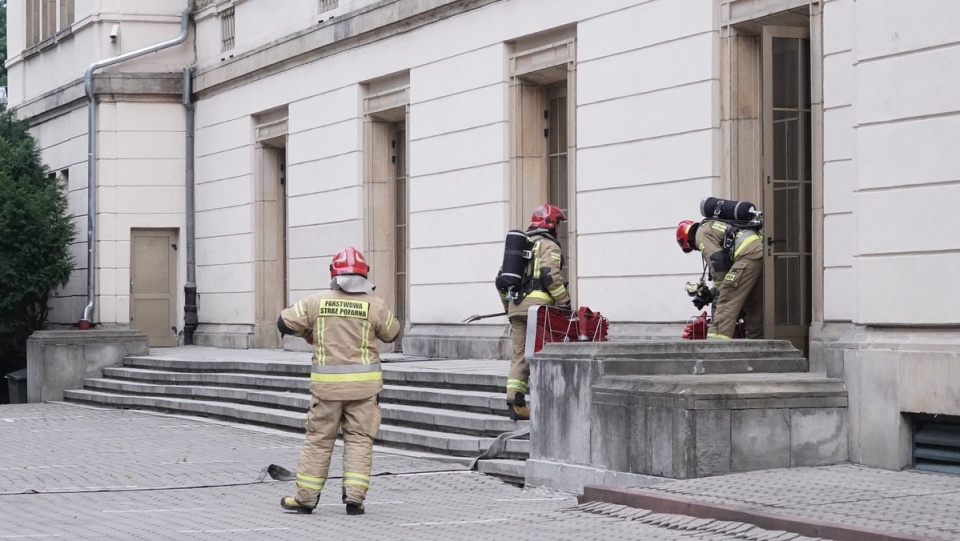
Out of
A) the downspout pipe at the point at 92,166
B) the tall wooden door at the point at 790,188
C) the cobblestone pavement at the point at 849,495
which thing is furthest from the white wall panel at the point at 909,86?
the downspout pipe at the point at 92,166

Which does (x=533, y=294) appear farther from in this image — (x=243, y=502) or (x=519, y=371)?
(x=243, y=502)

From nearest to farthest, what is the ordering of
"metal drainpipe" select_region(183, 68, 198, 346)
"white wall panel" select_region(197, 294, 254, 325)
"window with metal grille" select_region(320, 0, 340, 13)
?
"window with metal grille" select_region(320, 0, 340, 13) → "white wall panel" select_region(197, 294, 254, 325) → "metal drainpipe" select_region(183, 68, 198, 346)

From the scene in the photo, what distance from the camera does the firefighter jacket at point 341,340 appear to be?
1068 centimetres

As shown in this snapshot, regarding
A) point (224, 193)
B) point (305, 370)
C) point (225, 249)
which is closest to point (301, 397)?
point (305, 370)

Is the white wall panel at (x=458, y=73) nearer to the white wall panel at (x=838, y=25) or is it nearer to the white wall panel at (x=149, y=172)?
the white wall panel at (x=838, y=25)

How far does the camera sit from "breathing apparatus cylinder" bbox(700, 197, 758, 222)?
13328mm

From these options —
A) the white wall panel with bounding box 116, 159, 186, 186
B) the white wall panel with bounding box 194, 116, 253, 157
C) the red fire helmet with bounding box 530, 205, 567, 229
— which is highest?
the white wall panel with bounding box 194, 116, 253, 157

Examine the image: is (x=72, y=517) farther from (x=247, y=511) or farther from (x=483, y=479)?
(x=483, y=479)

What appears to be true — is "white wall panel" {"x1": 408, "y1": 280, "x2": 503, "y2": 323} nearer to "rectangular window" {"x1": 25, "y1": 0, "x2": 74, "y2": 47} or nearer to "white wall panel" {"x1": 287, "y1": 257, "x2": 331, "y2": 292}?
"white wall panel" {"x1": 287, "y1": 257, "x2": 331, "y2": 292}

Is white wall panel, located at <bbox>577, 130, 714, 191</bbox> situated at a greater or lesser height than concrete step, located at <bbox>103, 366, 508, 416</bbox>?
greater

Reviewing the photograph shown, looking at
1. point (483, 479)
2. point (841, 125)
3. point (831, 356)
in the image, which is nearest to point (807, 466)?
point (831, 356)

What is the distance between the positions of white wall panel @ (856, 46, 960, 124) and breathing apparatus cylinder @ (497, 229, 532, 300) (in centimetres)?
335

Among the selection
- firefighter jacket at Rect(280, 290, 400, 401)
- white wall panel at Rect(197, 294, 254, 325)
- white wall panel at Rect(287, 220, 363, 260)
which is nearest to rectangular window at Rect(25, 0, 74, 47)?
white wall panel at Rect(197, 294, 254, 325)

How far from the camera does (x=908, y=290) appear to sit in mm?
10875
